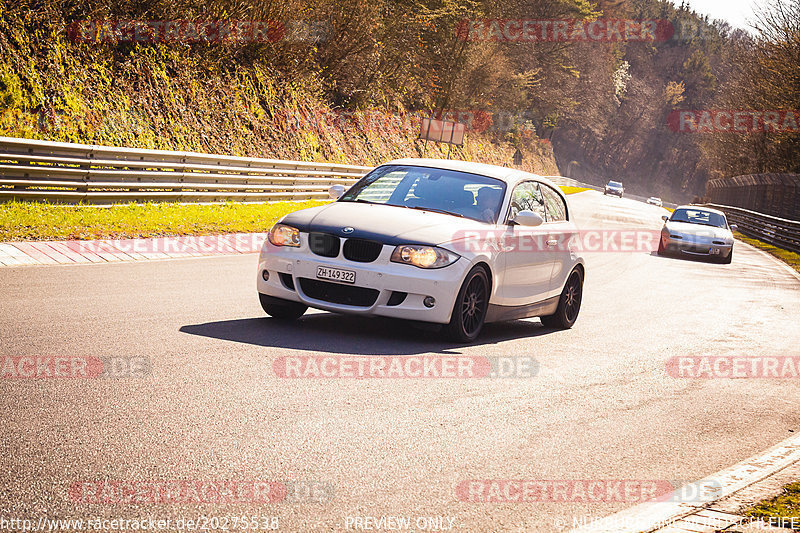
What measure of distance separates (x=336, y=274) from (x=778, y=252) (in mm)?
26667

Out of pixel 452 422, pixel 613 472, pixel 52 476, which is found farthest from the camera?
pixel 452 422

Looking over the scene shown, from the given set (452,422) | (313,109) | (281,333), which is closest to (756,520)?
(452,422)

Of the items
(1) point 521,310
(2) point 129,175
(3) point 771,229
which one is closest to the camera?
(1) point 521,310

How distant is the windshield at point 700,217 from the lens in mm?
26672

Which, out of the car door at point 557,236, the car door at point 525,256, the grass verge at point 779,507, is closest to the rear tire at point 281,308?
the car door at point 525,256

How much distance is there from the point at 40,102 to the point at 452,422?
714 inches

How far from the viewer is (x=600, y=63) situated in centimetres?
10856

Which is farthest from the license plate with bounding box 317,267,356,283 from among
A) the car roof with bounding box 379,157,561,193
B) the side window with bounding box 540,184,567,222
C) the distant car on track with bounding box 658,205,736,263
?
the distant car on track with bounding box 658,205,736,263

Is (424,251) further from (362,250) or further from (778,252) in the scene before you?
(778,252)

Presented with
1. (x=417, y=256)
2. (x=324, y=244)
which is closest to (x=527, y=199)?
(x=417, y=256)

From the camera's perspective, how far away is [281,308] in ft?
30.2

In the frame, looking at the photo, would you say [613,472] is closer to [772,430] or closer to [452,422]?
[452,422]

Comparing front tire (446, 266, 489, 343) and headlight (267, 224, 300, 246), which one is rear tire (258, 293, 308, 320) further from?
front tire (446, 266, 489, 343)

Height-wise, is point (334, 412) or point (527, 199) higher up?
point (527, 199)
